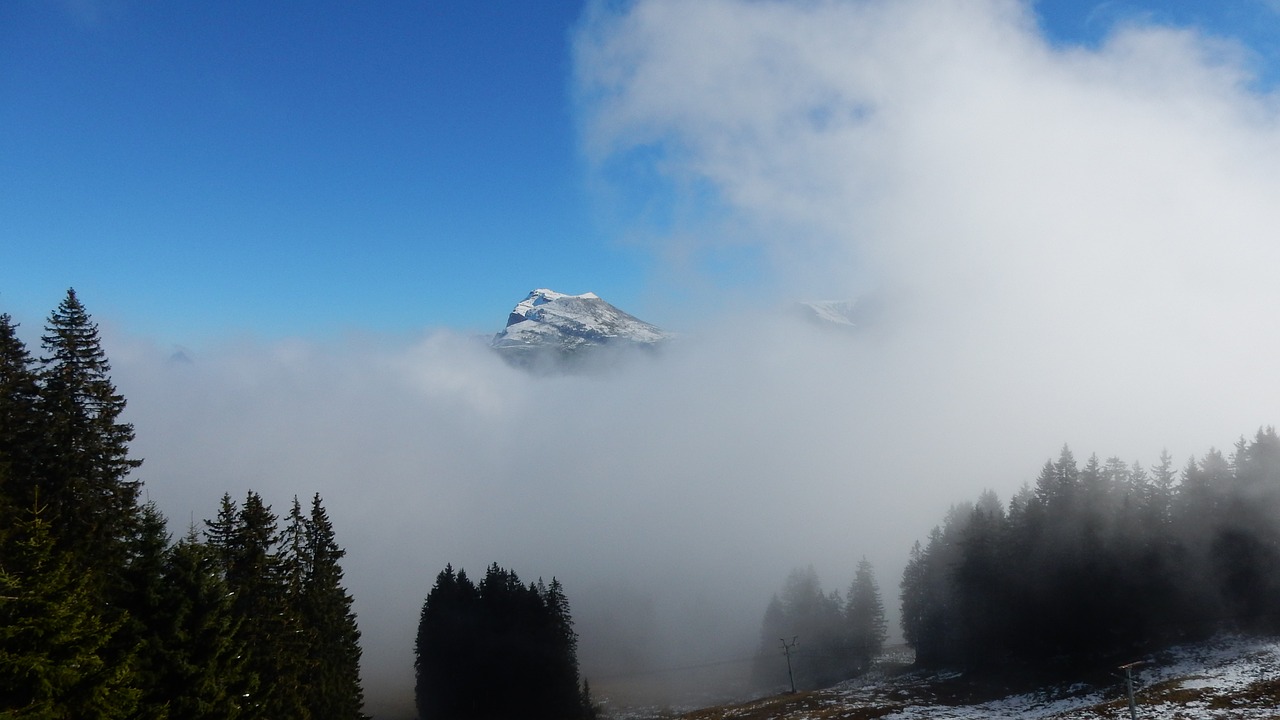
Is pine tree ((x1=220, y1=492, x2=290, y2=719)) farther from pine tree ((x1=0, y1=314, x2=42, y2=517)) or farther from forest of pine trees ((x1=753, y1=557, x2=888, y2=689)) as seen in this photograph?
forest of pine trees ((x1=753, y1=557, x2=888, y2=689))

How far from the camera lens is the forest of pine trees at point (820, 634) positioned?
11625cm

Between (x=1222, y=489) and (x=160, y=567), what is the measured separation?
324 ft

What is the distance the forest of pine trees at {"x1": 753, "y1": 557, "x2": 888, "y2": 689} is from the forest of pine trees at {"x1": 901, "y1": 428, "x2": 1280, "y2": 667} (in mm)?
29803

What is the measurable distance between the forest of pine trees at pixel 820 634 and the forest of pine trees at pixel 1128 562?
2980 centimetres

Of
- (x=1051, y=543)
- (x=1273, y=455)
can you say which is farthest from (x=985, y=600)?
(x=1273, y=455)

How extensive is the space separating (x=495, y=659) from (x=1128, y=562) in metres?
77.1

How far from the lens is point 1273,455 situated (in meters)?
73.1

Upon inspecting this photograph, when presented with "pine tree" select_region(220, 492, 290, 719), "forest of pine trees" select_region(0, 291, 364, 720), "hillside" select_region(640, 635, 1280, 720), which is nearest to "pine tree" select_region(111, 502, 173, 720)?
"forest of pine trees" select_region(0, 291, 364, 720)

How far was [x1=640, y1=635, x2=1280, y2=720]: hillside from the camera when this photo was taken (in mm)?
52188

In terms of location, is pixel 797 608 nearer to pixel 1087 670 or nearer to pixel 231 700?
pixel 1087 670

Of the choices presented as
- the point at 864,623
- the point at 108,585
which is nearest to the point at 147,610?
the point at 108,585

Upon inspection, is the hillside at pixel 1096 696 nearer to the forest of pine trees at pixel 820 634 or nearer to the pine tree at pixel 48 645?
the forest of pine trees at pixel 820 634

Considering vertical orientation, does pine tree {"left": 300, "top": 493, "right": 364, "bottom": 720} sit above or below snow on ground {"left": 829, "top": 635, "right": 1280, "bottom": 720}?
above

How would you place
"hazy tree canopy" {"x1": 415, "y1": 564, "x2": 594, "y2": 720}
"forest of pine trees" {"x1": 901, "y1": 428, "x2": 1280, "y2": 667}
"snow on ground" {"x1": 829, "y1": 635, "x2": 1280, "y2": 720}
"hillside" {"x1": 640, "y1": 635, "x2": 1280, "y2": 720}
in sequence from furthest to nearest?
Result: 1. "hazy tree canopy" {"x1": 415, "y1": 564, "x2": 594, "y2": 720}
2. "forest of pine trees" {"x1": 901, "y1": 428, "x2": 1280, "y2": 667}
3. "hillside" {"x1": 640, "y1": 635, "x2": 1280, "y2": 720}
4. "snow on ground" {"x1": 829, "y1": 635, "x2": 1280, "y2": 720}
